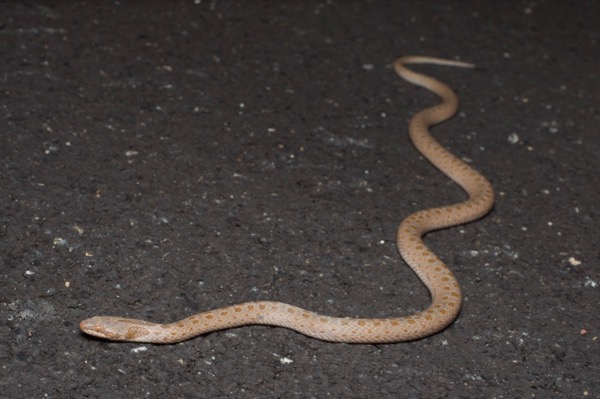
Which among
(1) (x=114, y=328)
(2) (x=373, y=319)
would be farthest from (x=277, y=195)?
(1) (x=114, y=328)

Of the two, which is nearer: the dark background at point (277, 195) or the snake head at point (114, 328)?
the snake head at point (114, 328)

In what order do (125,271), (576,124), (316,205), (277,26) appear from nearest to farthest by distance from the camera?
(125,271) → (316,205) → (576,124) → (277,26)

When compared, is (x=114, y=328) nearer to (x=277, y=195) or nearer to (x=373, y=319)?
(x=373, y=319)

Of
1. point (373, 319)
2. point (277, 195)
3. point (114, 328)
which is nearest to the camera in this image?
point (114, 328)

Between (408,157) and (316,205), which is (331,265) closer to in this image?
(316,205)

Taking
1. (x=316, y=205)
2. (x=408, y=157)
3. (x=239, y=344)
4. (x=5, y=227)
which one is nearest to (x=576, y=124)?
(x=408, y=157)

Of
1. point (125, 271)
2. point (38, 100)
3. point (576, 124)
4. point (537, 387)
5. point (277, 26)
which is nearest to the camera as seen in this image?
point (537, 387)
